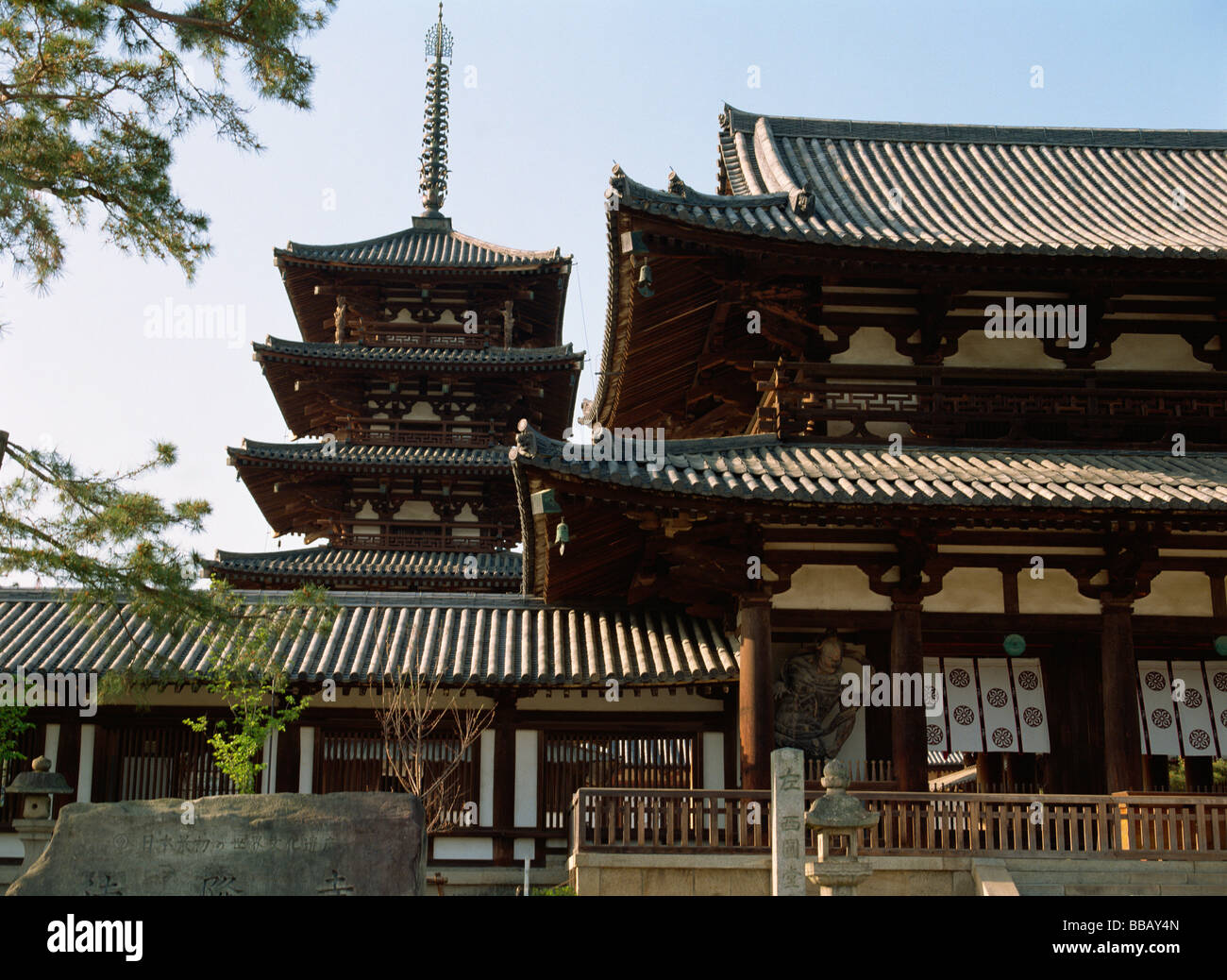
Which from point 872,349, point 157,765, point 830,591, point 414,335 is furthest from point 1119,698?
point 414,335

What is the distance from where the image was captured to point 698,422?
70.9 ft

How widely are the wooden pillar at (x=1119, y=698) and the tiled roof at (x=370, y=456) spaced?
15958mm

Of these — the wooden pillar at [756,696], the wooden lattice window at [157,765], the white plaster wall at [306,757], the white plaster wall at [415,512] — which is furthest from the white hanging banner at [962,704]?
the white plaster wall at [415,512]

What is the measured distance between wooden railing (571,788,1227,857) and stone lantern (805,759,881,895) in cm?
92

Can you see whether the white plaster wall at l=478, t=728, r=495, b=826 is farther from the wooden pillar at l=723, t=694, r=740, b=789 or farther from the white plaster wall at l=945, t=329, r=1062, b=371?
the white plaster wall at l=945, t=329, r=1062, b=371

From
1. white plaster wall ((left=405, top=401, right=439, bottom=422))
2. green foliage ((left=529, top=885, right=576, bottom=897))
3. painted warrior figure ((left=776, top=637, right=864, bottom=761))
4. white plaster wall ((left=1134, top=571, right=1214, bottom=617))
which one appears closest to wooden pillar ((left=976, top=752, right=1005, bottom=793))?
white plaster wall ((left=1134, top=571, right=1214, bottom=617))

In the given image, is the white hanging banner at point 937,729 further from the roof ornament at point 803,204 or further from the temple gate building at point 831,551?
the roof ornament at point 803,204

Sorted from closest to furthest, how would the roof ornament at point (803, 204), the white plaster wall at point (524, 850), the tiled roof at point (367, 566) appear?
1. the roof ornament at point (803, 204)
2. the white plaster wall at point (524, 850)
3. the tiled roof at point (367, 566)

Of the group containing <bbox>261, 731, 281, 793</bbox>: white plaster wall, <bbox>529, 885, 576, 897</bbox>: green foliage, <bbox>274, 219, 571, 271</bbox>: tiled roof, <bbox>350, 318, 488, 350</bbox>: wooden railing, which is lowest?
<bbox>529, 885, 576, 897</bbox>: green foliage

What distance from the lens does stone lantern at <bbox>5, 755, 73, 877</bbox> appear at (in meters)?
15.4

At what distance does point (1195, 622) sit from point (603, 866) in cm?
839

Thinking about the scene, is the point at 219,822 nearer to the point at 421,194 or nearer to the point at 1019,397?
the point at 1019,397

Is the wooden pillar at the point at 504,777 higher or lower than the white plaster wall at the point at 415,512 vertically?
lower

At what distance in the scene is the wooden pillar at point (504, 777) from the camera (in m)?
17.6
